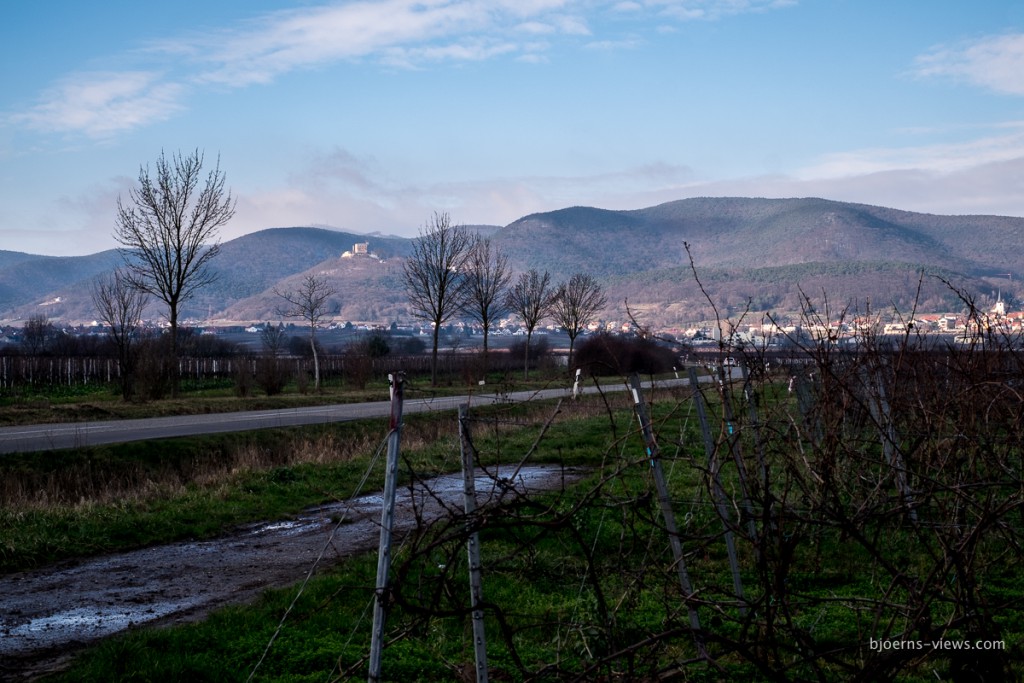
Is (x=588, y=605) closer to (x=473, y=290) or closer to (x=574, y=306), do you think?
(x=473, y=290)

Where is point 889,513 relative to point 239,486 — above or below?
above

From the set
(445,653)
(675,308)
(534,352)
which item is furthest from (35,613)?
(675,308)

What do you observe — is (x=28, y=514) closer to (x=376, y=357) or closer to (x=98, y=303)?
(x=98, y=303)

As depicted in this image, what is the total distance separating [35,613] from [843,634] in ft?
19.5

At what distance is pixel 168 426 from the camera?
827 inches

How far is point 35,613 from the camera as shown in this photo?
7184 millimetres

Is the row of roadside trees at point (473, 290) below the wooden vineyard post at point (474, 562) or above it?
above

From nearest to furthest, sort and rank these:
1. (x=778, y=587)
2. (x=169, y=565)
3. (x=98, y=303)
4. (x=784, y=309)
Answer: (x=778, y=587) < (x=169, y=565) < (x=98, y=303) < (x=784, y=309)

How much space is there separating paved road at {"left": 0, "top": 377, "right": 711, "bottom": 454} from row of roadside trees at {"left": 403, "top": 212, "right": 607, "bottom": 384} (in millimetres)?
8695

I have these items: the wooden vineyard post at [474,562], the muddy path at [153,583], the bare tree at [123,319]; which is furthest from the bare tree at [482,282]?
the wooden vineyard post at [474,562]

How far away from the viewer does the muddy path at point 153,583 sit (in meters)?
6.45

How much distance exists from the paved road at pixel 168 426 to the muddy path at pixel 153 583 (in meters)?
4.10

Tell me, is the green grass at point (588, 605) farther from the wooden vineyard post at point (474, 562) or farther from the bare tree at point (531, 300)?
the bare tree at point (531, 300)

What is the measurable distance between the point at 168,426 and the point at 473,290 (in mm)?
24680
